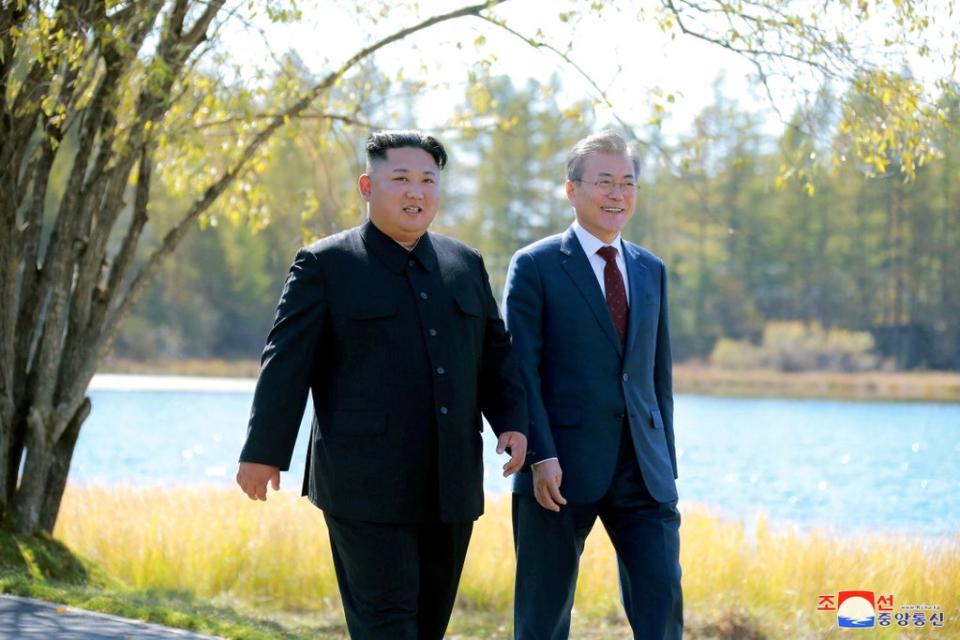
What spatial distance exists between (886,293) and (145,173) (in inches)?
1895

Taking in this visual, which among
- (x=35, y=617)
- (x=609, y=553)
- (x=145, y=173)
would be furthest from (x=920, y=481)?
(x=35, y=617)

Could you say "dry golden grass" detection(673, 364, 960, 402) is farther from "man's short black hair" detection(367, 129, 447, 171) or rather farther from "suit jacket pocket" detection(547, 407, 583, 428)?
"man's short black hair" detection(367, 129, 447, 171)

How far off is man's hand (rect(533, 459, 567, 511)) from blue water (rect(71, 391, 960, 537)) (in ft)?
28.2

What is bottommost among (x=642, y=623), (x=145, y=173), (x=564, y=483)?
(x=642, y=623)

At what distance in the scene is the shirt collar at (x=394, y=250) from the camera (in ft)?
14.0

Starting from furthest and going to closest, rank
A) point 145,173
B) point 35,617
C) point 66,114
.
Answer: point 145,173 → point 66,114 → point 35,617

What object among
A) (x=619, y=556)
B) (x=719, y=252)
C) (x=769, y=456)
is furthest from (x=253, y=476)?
(x=719, y=252)

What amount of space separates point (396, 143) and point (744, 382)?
43610 millimetres

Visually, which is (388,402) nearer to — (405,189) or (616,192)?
(405,189)

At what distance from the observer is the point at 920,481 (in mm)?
21234

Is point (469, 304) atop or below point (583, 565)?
atop

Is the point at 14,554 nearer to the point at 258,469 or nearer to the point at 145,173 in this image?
the point at 145,173

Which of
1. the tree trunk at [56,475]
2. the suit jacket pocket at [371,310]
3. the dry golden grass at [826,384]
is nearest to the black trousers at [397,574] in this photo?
the suit jacket pocket at [371,310]

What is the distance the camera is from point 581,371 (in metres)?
4.62
